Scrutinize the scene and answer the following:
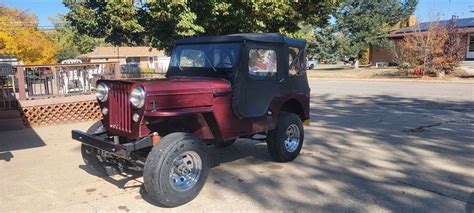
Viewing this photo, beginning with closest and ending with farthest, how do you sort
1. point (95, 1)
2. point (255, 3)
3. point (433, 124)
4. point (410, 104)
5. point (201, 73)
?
point (201, 73), point (433, 124), point (255, 3), point (410, 104), point (95, 1)

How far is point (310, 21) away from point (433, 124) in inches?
283

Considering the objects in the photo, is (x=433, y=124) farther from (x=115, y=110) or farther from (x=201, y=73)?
(x=115, y=110)

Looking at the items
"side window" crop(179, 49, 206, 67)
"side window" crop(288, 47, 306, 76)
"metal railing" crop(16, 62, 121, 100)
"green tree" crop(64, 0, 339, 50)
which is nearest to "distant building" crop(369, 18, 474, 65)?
"green tree" crop(64, 0, 339, 50)

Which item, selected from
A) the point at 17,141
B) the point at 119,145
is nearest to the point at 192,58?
the point at 119,145

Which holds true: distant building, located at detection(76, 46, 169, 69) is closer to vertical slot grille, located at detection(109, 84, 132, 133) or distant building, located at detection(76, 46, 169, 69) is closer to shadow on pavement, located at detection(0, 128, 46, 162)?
shadow on pavement, located at detection(0, 128, 46, 162)

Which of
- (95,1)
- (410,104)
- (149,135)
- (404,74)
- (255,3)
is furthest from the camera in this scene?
(404,74)

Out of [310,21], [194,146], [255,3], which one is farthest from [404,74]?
[194,146]

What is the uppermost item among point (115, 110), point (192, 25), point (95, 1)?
point (95, 1)

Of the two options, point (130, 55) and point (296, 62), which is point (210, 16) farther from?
point (130, 55)

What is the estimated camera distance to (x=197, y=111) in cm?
502

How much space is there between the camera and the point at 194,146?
189 inches

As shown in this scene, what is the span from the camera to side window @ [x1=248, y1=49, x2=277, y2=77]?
5.87 m

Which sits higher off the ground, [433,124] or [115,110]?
[115,110]

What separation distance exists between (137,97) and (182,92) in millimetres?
526
